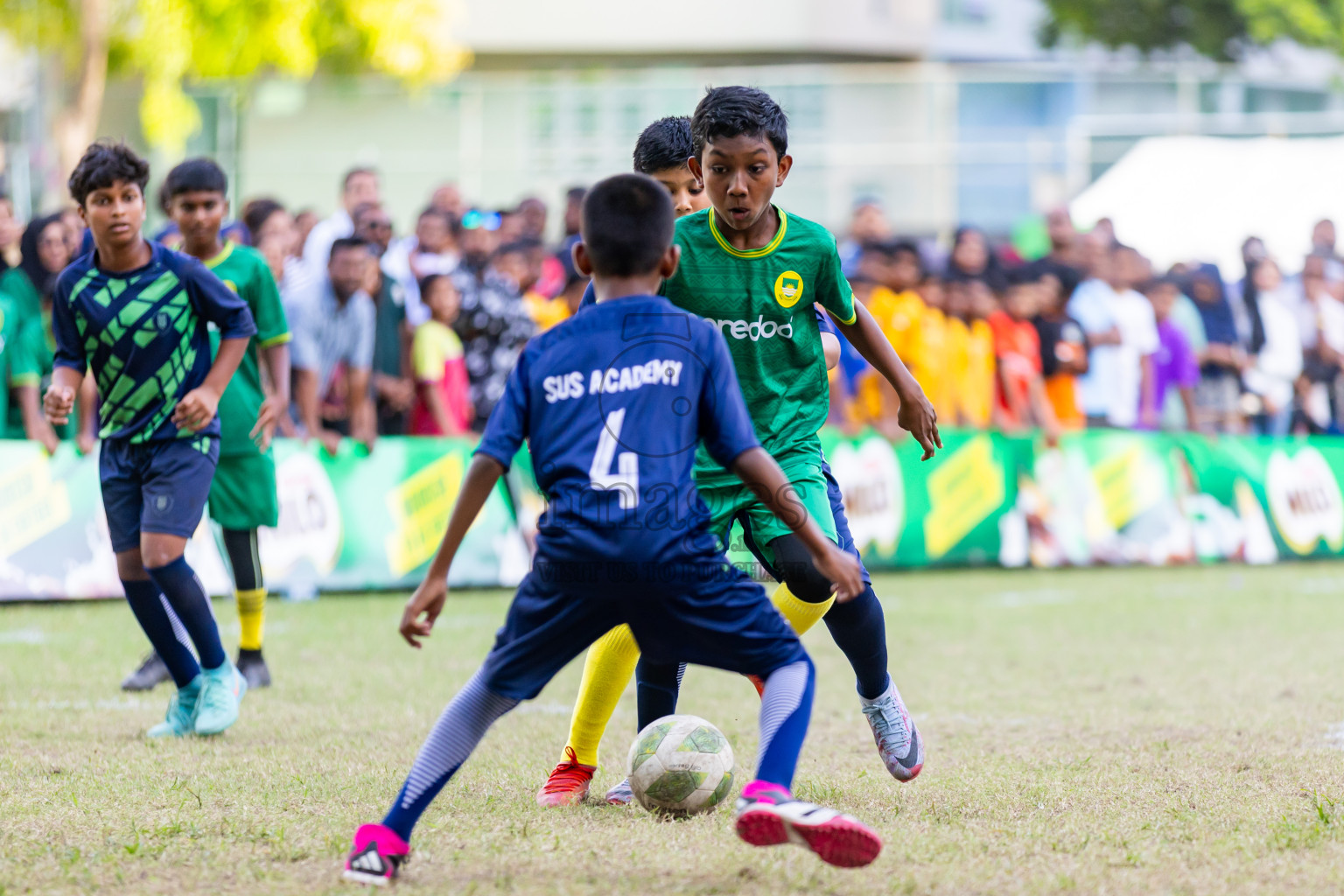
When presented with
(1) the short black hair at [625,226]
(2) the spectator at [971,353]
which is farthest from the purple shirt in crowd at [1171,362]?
(1) the short black hair at [625,226]

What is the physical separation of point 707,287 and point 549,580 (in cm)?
121

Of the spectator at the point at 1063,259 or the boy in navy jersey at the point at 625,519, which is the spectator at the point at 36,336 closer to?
the boy in navy jersey at the point at 625,519

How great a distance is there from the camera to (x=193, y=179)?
264 inches

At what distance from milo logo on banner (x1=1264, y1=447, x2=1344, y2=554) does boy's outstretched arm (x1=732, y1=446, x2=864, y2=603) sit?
418 inches

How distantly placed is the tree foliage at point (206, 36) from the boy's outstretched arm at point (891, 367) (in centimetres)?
1935

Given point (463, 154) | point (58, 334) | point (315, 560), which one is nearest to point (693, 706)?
point (58, 334)

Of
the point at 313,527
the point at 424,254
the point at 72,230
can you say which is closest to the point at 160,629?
the point at 313,527

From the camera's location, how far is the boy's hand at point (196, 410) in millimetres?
5656

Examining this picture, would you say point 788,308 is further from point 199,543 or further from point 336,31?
point 336,31

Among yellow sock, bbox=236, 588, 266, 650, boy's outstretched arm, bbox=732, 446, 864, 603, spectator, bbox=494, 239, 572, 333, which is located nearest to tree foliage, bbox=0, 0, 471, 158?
spectator, bbox=494, 239, 572, 333

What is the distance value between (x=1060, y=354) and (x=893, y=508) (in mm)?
2201

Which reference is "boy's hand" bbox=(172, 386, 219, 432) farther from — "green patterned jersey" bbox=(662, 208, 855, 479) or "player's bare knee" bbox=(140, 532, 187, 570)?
"green patterned jersey" bbox=(662, 208, 855, 479)

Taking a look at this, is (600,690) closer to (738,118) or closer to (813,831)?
(813,831)

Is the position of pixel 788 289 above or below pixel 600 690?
above
